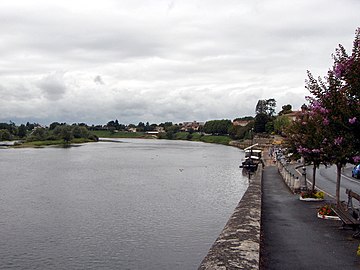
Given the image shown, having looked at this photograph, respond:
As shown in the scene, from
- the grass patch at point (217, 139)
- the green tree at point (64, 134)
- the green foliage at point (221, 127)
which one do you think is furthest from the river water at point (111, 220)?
the green foliage at point (221, 127)

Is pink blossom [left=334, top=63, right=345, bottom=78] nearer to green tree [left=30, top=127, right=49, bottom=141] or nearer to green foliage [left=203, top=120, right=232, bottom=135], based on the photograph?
green tree [left=30, top=127, right=49, bottom=141]

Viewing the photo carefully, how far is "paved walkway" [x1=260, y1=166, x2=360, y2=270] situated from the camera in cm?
940

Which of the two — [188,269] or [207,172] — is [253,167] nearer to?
[207,172]

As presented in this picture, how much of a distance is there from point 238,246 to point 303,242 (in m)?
2.87

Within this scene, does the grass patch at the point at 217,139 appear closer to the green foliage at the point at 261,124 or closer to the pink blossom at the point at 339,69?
the green foliage at the point at 261,124

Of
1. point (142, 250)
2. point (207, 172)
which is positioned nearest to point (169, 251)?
point (142, 250)

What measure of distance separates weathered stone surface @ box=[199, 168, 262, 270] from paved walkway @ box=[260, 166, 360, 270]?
0.50 m

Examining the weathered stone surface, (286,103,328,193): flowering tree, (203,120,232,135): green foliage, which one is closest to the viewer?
the weathered stone surface

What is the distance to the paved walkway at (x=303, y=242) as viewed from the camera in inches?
370

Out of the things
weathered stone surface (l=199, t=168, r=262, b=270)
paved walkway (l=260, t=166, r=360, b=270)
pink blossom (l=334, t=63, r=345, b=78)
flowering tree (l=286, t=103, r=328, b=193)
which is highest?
pink blossom (l=334, t=63, r=345, b=78)

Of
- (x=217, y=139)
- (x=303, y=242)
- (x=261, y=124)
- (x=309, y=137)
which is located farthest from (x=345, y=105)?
(x=217, y=139)

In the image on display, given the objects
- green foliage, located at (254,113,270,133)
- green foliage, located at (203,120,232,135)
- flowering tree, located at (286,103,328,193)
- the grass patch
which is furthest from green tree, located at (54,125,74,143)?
flowering tree, located at (286,103,328,193)

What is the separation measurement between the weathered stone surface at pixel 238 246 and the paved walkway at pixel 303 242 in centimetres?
50

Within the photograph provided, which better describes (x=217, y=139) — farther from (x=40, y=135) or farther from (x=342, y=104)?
(x=342, y=104)
